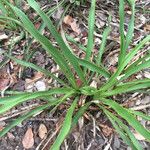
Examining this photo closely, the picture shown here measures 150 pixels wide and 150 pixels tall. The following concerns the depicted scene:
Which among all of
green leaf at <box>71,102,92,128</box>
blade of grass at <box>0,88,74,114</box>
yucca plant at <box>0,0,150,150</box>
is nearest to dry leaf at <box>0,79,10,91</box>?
yucca plant at <box>0,0,150,150</box>

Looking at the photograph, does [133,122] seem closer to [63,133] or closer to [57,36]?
[63,133]

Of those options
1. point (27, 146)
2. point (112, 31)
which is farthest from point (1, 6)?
point (27, 146)

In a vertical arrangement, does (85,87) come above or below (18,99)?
below

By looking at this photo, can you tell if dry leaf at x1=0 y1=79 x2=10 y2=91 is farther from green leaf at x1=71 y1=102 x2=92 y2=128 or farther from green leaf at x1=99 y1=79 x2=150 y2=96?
green leaf at x1=99 y1=79 x2=150 y2=96

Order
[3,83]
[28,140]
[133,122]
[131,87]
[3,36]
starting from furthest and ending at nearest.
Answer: [3,36]
[3,83]
[28,140]
[131,87]
[133,122]

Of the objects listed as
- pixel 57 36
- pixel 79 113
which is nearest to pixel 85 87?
pixel 79 113

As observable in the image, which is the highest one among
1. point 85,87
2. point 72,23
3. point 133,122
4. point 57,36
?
point 57,36

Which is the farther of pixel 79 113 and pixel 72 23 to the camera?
pixel 72 23
